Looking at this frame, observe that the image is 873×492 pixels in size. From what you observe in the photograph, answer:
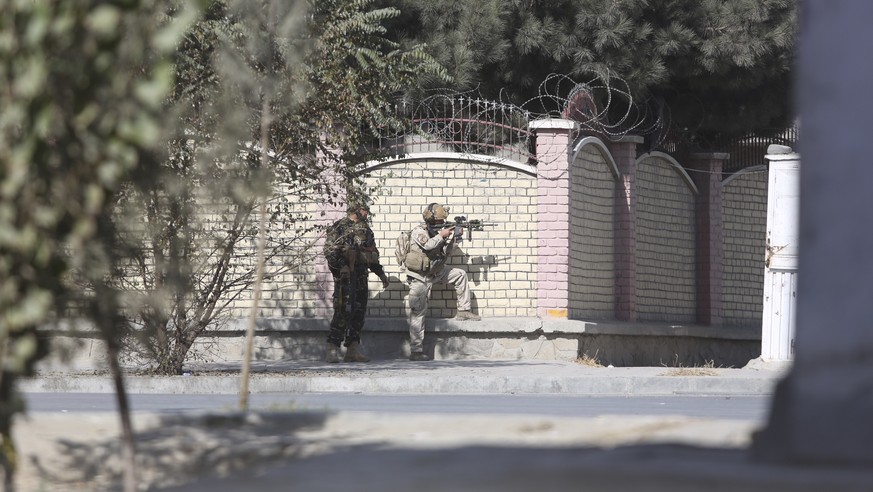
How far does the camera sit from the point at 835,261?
5.15m

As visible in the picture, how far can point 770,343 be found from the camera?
16375mm

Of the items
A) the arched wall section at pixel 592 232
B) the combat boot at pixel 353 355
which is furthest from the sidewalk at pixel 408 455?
the arched wall section at pixel 592 232

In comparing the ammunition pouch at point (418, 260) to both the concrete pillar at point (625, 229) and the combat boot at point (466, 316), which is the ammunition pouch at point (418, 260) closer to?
the combat boot at point (466, 316)

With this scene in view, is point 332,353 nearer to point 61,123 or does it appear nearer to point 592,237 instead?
point 592,237

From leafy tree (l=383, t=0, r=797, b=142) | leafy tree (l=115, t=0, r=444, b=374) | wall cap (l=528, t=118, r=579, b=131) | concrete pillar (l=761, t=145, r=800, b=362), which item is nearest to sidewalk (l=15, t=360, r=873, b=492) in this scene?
leafy tree (l=115, t=0, r=444, b=374)

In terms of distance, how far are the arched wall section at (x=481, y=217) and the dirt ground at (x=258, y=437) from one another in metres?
11.5

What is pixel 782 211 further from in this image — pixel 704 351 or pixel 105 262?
pixel 105 262

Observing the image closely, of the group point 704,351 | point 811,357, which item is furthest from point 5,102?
point 704,351

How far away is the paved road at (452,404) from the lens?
11.0m

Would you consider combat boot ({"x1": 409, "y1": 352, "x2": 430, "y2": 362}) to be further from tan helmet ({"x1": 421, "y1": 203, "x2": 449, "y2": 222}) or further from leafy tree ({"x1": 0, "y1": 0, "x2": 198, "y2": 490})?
leafy tree ({"x1": 0, "y1": 0, "x2": 198, "y2": 490})

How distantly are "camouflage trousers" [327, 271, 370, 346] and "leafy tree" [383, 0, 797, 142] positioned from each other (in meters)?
5.29

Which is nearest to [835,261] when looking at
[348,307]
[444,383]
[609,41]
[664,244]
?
[444,383]

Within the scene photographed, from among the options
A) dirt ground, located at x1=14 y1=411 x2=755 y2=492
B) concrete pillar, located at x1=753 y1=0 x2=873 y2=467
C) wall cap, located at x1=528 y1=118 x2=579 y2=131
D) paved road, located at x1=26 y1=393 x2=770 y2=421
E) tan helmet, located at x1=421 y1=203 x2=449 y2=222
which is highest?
wall cap, located at x1=528 y1=118 x2=579 y2=131

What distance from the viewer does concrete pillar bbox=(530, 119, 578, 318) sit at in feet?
60.2
